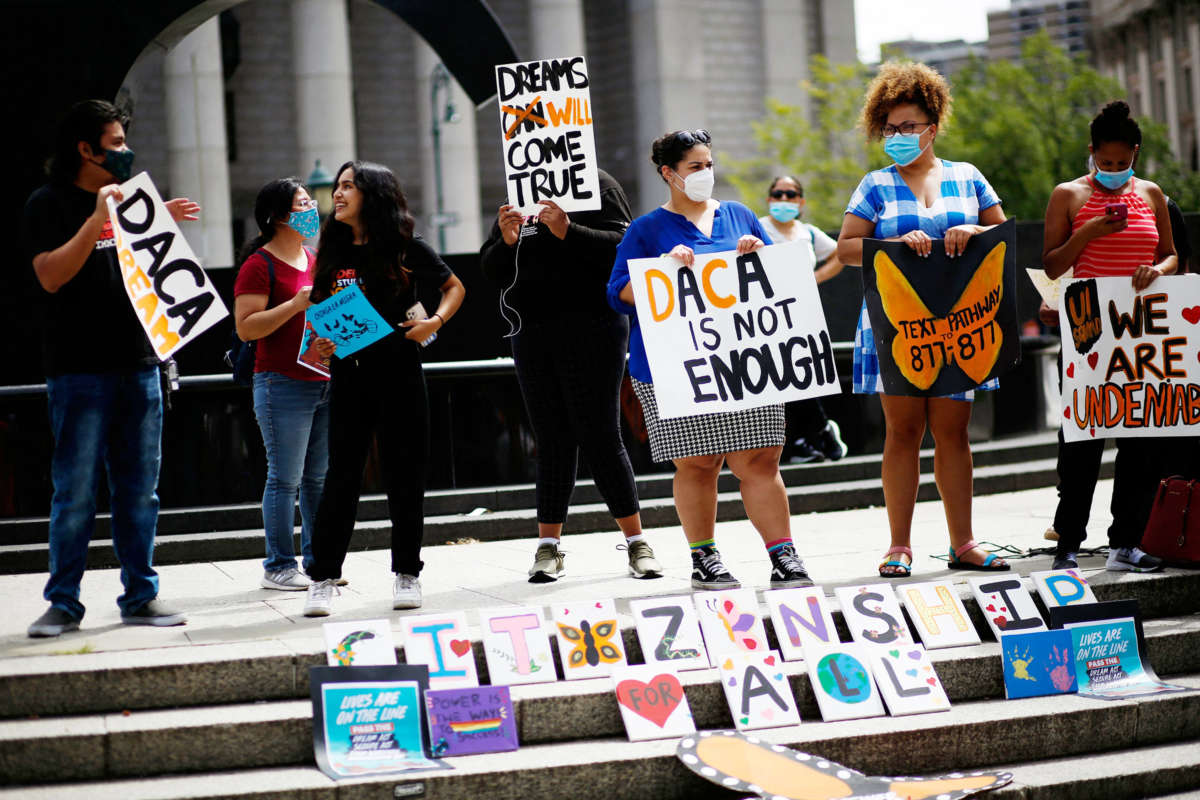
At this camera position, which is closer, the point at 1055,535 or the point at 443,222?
the point at 1055,535

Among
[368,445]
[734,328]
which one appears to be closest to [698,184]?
[734,328]

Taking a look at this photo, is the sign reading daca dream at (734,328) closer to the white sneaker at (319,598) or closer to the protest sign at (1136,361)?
the protest sign at (1136,361)

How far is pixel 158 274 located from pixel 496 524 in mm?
3771

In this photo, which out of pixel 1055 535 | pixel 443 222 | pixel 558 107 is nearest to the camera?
pixel 558 107

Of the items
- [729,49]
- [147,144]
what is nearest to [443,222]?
[147,144]

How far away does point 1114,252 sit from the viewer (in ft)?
20.8

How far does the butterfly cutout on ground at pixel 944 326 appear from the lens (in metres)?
6.20

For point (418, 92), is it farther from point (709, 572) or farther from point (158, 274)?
point (709, 572)

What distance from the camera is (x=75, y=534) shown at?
5.46 m

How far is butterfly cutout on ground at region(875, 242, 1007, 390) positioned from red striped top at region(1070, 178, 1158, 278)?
1.72ft

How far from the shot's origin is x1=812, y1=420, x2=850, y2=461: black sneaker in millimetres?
10555

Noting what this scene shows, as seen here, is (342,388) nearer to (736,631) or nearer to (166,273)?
(166,273)

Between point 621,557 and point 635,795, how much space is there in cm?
309

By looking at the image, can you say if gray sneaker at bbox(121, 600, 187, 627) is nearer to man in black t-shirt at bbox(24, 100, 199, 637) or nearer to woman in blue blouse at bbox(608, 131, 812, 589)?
man in black t-shirt at bbox(24, 100, 199, 637)
